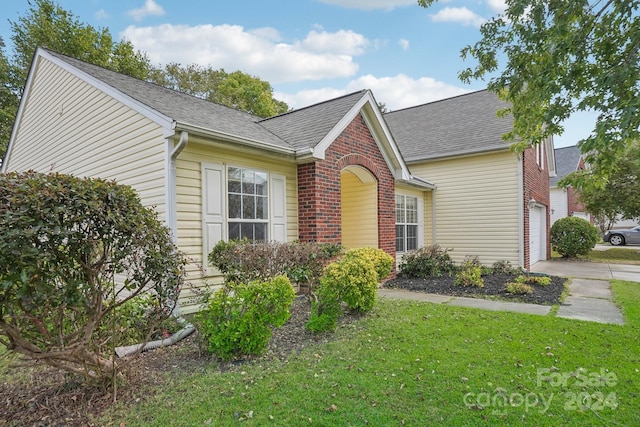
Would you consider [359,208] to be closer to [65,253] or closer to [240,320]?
[240,320]

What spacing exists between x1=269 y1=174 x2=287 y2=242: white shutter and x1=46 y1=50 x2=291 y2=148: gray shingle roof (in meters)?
0.79

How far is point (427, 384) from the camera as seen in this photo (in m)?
3.37

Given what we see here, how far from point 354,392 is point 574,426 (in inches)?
69.7

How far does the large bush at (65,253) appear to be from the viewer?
241cm

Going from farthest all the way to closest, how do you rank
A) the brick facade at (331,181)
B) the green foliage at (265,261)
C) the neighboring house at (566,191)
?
the neighboring house at (566,191)
the brick facade at (331,181)
the green foliage at (265,261)

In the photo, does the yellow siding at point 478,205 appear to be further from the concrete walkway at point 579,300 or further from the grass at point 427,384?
the grass at point 427,384

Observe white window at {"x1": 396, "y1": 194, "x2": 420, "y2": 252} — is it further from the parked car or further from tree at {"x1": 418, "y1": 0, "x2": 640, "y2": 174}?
the parked car

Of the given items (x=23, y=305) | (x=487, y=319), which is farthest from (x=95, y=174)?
(x=487, y=319)

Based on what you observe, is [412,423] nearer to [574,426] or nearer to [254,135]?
[574,426]

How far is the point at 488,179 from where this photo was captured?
11.5m

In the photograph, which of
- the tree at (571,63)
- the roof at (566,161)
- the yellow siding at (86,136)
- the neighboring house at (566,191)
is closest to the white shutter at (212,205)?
the yellow siding at (86,136)

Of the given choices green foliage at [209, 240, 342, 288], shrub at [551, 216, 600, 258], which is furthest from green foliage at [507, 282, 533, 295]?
shrub at [551, 216, 600, 258]

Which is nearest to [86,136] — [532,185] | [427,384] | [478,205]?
[427,384]

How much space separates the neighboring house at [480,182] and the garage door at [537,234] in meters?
0.04
